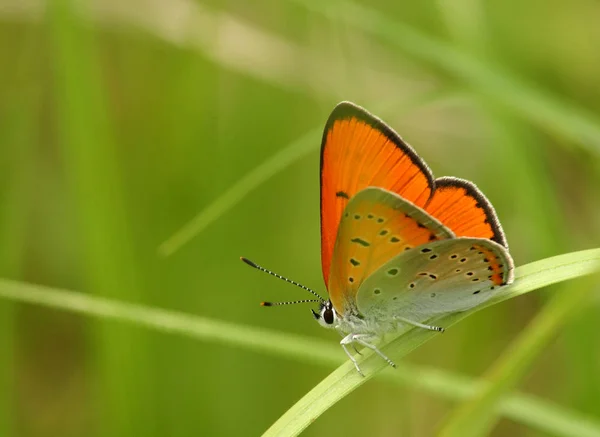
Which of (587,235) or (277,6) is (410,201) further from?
(277,6)

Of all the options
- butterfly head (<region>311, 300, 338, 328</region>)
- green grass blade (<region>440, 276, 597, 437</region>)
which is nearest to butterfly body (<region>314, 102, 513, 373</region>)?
butterfly head (<region>311, 300, 338, 328</region>)

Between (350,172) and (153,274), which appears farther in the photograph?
(153,274)

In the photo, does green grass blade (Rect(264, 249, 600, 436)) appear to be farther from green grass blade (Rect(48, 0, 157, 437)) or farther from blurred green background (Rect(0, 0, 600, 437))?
green grass blade (Rect(48, 0, 157, 437))

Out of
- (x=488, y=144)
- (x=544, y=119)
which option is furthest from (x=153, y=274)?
(x=488, y=144)

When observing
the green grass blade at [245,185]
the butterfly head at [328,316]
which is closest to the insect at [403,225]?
the butterfly head at [328,316]

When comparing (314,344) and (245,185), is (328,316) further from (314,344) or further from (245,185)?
(245,185)

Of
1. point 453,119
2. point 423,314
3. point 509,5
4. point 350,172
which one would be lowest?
point 423,314

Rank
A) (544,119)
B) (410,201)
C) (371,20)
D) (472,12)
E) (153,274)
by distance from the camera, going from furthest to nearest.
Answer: (153,274)
(472,12)
(371,20)
(544,119)
(410,201)
